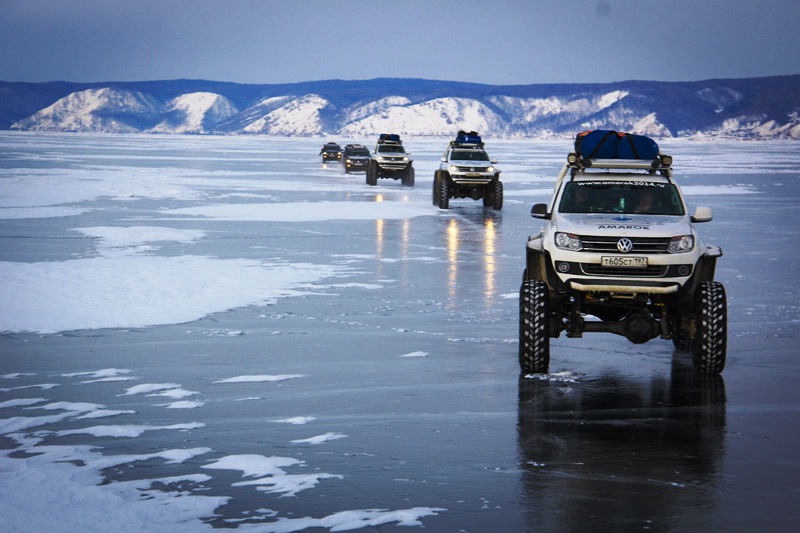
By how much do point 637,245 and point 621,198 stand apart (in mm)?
1323

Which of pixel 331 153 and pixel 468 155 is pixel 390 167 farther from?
pixel 331 153

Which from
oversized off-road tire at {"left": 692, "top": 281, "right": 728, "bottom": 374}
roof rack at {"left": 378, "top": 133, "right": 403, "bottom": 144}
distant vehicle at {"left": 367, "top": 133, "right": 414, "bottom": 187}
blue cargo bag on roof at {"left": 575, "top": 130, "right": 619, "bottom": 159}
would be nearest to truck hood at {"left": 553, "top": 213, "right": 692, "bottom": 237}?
oversized off-road tire at {"left": 692, "top": 281, "right": 728, "bottom": 374}

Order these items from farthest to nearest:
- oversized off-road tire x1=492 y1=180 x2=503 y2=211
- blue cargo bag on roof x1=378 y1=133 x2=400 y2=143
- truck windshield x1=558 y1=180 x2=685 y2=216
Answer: blue cargo bag on roof x1=378 y1=133 x2=400 y2=143, oversized off-road tire x1=492 y1=180 x2=503 y2=211, truck windshield x1=558 y1=180 x2=685 y2=216

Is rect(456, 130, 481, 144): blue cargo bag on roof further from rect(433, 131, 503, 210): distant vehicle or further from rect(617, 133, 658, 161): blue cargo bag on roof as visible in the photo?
rect(617, 133, 658, 161): blue cargo bag on roof

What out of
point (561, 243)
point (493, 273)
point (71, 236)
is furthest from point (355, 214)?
point (561, 243)

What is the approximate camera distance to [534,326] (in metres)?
10.1

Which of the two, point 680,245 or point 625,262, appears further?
point 680,245

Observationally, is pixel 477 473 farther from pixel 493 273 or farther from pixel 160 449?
pixel 493 273

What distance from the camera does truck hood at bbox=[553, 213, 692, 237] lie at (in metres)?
10.3

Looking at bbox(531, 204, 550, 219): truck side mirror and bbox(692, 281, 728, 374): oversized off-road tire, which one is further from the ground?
bbox(531, 204, 550, 219): truck side mirror

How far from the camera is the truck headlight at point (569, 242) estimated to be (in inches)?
409

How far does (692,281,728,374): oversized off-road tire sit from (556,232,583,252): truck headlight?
3.81 ft

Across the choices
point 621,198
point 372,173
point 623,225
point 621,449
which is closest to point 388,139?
point 372,173

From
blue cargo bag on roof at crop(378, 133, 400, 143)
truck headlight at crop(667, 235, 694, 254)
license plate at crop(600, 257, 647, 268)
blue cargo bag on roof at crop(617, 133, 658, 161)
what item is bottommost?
license plate at crop(600, 257, 647, 268)
